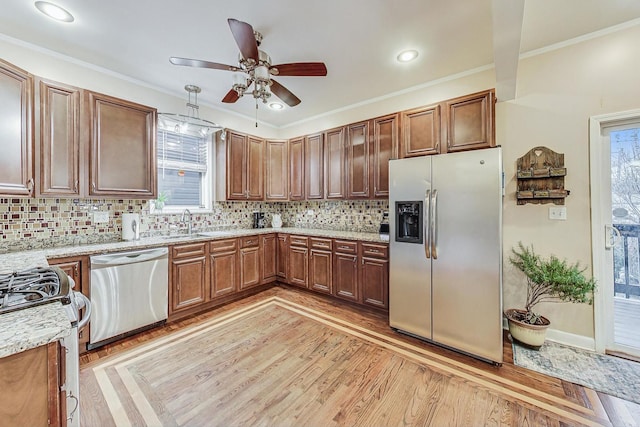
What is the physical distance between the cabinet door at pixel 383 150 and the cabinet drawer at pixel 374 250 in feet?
2.07

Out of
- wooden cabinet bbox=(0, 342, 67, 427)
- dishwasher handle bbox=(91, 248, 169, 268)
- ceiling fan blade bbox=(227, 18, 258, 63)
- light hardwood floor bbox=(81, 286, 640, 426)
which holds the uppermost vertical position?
ceiling fan blade bbox=(227, 18, 258, 63)

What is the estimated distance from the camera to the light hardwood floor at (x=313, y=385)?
161 centimetres

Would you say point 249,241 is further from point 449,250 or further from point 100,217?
point 449,250

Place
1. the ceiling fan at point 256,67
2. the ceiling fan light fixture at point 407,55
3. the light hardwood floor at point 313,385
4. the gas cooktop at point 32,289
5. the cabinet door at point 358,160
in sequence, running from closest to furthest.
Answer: the gas cooktop at point 32,289 → the light hardwood floor at point 313,385 → the ceiling fan at point 256,67 → the ceiling fan light fixture at point 407,55 → the cabinet door at point 358,160

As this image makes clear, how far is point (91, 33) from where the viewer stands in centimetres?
220

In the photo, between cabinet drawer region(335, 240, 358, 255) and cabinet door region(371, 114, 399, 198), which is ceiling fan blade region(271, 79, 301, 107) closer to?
cabinet door region(371, 114, 399, 198)

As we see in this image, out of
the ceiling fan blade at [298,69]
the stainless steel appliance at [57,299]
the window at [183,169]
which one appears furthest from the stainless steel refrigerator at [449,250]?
the window at [183,169]

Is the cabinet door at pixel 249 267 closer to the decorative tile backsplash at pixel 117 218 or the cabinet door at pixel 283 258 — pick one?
the cabinet door at pixel 283 258

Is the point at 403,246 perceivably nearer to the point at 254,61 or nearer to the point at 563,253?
the point at 563,253

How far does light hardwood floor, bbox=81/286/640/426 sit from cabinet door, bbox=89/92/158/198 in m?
1.54

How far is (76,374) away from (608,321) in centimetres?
381

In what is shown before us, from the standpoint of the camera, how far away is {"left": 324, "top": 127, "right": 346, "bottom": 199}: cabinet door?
3.61 m

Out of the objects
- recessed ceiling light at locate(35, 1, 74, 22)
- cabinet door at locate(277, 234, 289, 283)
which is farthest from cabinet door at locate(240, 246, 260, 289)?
recessed ceiling light at locate(35, 1, 74, 22)

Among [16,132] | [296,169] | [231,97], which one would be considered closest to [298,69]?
[231,97]
